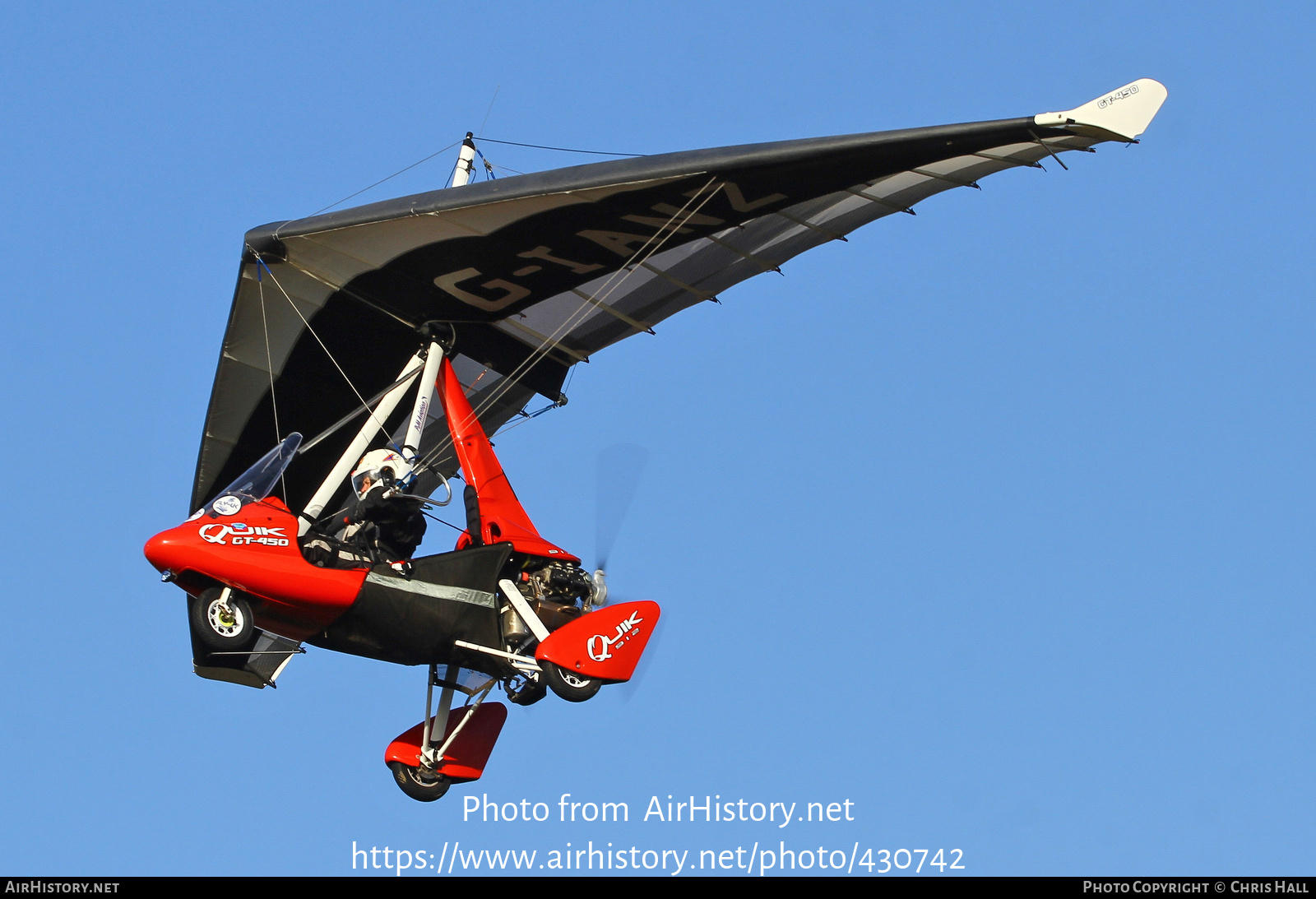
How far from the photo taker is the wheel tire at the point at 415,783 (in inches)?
830

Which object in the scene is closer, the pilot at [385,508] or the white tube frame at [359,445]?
the pilot at [385,508]

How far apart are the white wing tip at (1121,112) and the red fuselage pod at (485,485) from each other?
25.0 ft

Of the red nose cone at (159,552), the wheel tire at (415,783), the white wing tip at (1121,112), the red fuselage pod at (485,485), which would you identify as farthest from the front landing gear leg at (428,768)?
the white wing tip at (1121,112)

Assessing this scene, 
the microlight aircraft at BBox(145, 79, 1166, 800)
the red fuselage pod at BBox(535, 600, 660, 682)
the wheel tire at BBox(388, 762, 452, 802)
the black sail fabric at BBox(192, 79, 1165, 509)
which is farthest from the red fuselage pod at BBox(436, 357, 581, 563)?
the wheel tire at BBox(388, 762, 452, 802)

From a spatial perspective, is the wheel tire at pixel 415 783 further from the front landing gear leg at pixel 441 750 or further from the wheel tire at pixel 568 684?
the wheel tire at pixel 568 684

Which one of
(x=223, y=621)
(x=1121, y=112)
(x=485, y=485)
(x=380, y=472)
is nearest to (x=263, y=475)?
(x=380, y=472)

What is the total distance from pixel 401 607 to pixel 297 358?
4657 millimetres

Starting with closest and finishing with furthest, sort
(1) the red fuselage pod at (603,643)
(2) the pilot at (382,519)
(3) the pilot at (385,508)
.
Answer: (1) the red fuselage pod at (603,643) → (2) the pilot at (382,519) → (3) the pilot at (385,508)

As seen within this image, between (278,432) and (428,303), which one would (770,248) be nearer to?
(428,303)

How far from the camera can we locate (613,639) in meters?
19.3

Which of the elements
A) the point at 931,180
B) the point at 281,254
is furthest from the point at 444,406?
the point at 931,180

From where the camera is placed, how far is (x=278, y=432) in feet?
76.7

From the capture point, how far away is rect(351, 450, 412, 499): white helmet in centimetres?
1989

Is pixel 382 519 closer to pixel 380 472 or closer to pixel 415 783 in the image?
pixel 380 472
